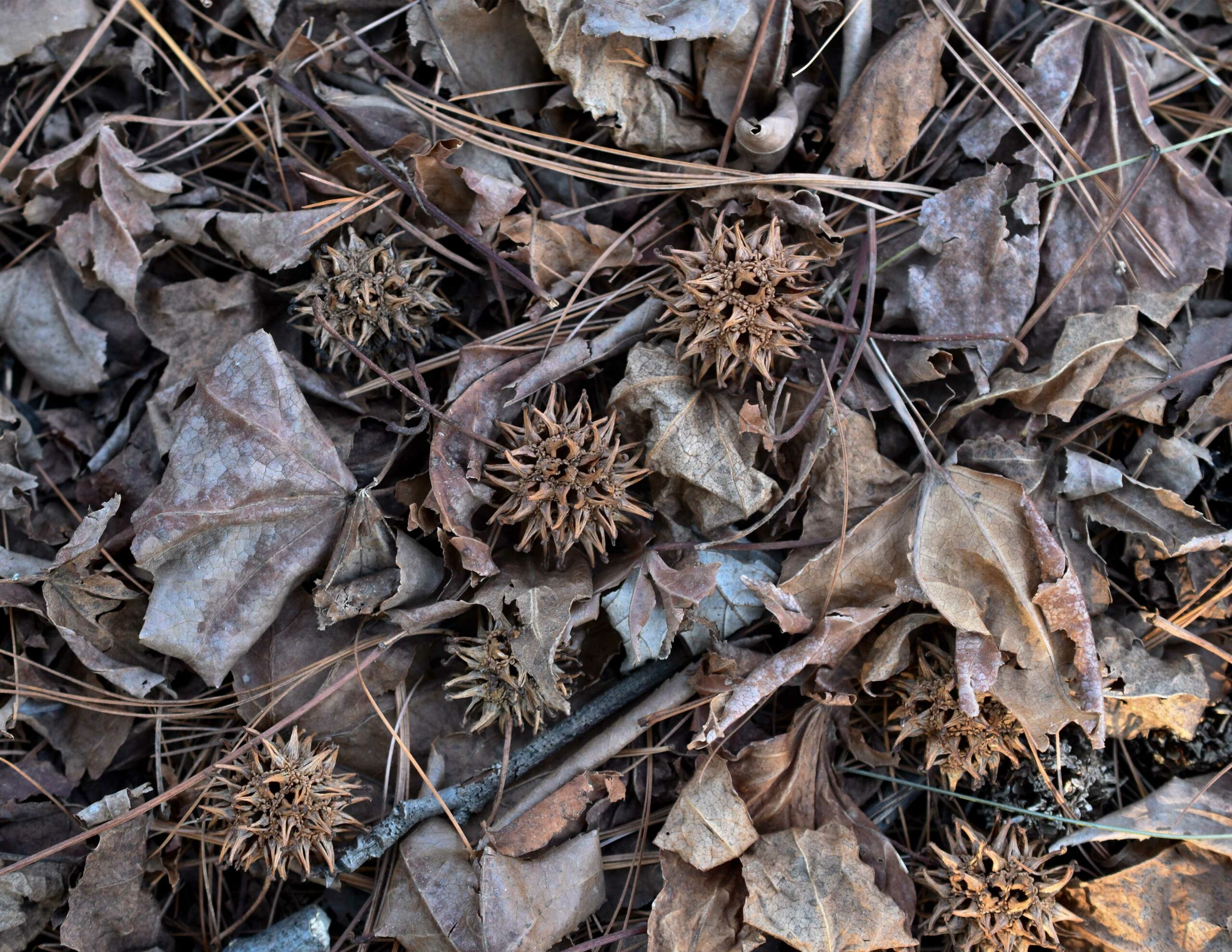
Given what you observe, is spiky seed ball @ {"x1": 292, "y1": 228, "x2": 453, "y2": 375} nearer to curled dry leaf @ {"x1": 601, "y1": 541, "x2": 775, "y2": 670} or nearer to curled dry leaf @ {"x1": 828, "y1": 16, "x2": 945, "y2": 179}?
curled dry leaf @ {"x1": 601, "y1": 541, "x2": 775, "y2": 670}

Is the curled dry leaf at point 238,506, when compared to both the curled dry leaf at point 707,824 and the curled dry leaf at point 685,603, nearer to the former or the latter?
the curled dry leaf at point 685,603

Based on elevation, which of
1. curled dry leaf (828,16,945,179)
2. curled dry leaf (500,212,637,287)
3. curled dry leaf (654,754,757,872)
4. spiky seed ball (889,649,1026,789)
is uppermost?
curled dry leaf (828,16,945,179)

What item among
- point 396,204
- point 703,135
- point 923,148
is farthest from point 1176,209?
point 396,204

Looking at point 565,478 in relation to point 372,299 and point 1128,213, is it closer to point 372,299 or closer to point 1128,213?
point 372,299

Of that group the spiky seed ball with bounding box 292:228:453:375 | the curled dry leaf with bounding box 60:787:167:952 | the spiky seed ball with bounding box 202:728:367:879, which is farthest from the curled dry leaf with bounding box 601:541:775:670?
→ the curled dry leaf with bounding box 60:787:167:952

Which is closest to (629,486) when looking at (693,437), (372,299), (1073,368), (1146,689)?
(693,437)
